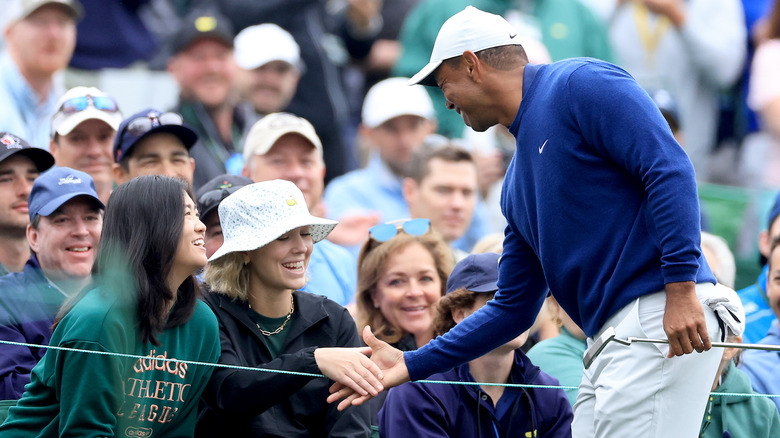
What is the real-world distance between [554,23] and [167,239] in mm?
5481

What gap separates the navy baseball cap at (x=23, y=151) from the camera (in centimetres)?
600

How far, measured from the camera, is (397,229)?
638 cm

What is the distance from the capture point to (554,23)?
31.2 ft

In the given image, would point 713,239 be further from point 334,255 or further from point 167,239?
point 167,239

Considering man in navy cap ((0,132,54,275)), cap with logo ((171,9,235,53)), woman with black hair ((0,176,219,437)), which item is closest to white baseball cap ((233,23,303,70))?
cap with logo ((171,9,235,53))

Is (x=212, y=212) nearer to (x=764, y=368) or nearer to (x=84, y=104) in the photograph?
(x=84, y=104)

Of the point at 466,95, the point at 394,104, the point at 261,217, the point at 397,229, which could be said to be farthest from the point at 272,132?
the point at 466,95

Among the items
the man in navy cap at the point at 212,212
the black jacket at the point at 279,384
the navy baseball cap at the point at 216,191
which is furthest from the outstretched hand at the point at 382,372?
the navy baseball cap at the point at 216,191

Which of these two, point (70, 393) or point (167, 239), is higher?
point (167, 239)

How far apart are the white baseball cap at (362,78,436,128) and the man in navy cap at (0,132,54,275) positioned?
10.5 feet

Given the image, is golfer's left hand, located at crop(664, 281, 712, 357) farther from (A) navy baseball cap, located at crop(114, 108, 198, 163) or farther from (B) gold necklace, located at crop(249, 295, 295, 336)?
(A) navy baseball cap, located at crop(114, 108, 198, 163)

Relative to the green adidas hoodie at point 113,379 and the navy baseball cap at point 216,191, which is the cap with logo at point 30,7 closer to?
the navy baseball cap at point 216,191

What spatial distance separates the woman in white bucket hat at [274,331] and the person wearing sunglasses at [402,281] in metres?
0.91

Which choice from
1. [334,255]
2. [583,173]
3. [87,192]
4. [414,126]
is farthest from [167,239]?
[414,126]
